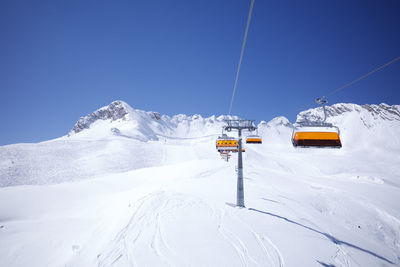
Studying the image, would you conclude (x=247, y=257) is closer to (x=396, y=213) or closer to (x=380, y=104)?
(x=396, y=213)

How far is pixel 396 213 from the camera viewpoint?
17062mm

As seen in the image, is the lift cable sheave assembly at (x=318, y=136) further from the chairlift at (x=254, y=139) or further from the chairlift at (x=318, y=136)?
the chairlift at (x=254, y=139)

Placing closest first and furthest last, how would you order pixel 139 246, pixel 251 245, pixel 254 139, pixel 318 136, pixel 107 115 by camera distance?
pixel 139 246, pixel 251 245, pixel 318 136, pixel 254 139, pixel 107 115

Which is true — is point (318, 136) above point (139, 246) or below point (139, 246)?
above

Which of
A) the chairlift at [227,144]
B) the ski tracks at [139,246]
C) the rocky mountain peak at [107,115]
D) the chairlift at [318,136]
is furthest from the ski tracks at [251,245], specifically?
the rocky mountain peak at [107,115]

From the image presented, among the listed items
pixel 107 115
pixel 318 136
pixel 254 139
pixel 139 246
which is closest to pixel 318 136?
pixel 318 136

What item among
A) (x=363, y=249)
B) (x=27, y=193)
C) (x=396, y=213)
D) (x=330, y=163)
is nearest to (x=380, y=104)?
(x=330, y=163)

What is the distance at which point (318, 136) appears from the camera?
8.09 meters

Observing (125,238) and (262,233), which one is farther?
(262,233)

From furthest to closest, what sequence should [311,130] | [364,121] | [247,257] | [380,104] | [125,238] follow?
[380,104] < [364,121] < [311,130] < [125,238] < [247,257]

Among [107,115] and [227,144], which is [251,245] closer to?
[227,144]

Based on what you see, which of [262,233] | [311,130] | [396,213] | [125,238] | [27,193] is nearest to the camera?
[125,238]

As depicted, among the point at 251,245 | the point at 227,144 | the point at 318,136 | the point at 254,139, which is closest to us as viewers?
Result: the point at 251,245

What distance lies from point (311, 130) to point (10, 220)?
16.3m
